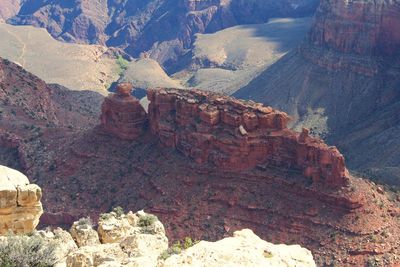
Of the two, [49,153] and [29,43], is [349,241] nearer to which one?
[49,153]

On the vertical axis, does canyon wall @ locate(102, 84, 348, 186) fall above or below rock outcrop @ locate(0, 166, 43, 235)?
A: below

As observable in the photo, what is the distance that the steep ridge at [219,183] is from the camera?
57.5m

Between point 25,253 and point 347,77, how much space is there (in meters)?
103

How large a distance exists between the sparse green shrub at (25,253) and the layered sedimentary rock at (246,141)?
33718mm

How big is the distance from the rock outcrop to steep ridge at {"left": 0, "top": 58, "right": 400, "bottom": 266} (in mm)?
28822

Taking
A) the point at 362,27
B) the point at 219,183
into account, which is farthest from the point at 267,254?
the point at 362,27

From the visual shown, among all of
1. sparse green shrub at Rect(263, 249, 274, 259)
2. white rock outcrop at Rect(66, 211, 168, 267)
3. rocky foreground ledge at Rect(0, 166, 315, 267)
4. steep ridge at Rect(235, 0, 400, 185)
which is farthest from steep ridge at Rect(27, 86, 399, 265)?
steep ridge at Rect(235, 0, 400, 185)

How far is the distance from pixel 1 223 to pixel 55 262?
13.7 feet

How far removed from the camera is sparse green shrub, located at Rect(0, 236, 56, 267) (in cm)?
2731

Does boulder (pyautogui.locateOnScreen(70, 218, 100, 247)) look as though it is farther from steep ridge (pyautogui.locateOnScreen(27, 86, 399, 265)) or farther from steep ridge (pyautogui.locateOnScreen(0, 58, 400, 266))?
steep ridge (pyautogui.locateOnScreen(0, 58, 400, 266))

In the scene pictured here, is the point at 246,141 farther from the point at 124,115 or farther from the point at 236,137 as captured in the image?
the point at 124,115

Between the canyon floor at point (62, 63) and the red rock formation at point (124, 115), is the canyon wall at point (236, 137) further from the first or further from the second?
the canyon floor at point (62, 63)

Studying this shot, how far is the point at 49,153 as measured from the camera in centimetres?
7412

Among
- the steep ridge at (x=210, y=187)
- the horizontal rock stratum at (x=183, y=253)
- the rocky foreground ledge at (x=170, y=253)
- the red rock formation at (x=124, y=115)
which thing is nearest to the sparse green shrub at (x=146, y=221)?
the rocky foreground ledge at (x=170, y=253)
